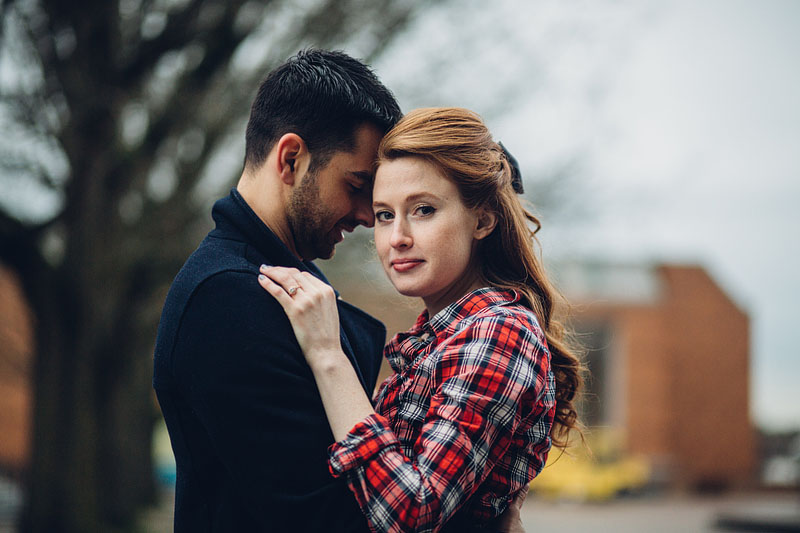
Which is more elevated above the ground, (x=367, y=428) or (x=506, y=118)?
(x=506, y=118)

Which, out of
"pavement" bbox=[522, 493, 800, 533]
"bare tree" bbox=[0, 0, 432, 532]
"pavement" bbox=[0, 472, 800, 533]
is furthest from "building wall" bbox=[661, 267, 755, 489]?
"bare tree" bbox=[0, 0, 432, 532]

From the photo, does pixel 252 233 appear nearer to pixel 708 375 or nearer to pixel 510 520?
pixel 510 520

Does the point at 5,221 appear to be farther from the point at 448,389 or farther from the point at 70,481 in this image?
the point at 448,389

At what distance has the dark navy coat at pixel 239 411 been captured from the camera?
72.2 inches

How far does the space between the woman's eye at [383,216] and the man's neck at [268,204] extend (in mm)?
268

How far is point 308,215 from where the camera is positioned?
2287 mm

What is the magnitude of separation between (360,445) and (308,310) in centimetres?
36

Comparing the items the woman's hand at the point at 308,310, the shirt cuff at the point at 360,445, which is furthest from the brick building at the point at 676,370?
the shirt cuff at the point at 360,445

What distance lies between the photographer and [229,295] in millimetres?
1947

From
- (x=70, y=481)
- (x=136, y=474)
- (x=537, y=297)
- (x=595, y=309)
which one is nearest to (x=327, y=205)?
(x=537, y=297)

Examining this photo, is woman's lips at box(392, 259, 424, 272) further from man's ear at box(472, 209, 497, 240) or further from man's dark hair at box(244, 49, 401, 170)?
man's dark hair at box(244, 49, 401, 170)

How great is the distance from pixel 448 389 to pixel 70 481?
7.82 meters

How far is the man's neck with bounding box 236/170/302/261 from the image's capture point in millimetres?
2293

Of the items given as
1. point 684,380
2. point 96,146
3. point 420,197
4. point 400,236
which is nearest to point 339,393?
point 400,236
